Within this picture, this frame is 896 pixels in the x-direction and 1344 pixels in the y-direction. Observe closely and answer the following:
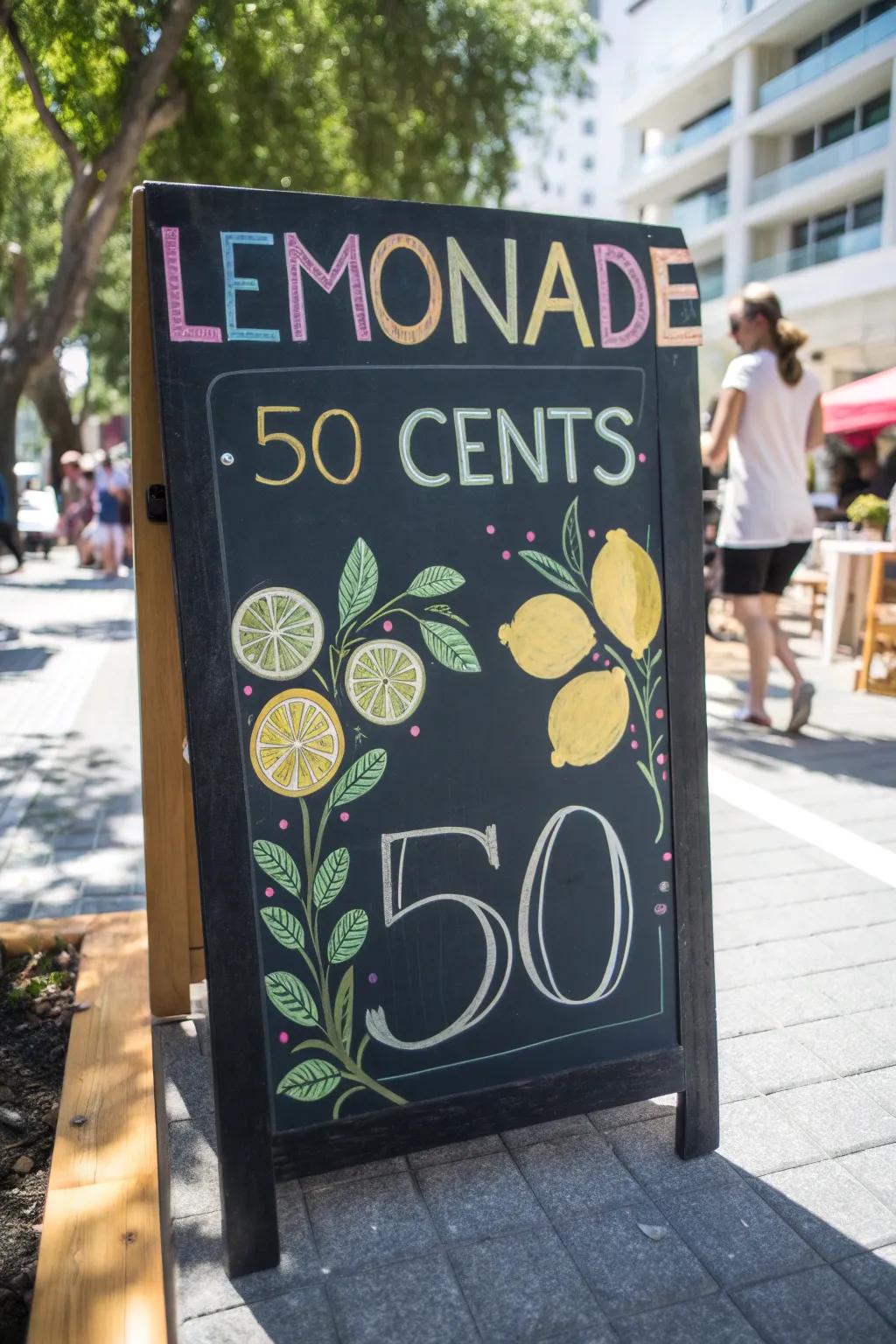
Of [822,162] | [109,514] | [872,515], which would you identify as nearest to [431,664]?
[872,515]

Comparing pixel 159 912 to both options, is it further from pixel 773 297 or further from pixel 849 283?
pixel 849 283

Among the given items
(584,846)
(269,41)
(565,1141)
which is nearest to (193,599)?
(584,846)

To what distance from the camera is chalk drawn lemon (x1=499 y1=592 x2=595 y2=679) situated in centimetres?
225

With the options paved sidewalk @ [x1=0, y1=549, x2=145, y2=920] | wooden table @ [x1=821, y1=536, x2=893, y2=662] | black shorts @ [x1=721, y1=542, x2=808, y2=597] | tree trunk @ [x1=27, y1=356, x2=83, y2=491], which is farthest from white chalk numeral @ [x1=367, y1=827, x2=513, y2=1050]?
tree trunk @ [x1=27, y1=356, x2=83, y2=491]

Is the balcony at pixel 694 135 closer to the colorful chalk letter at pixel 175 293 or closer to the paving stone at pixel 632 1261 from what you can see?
the colorful chalk letter at pixel 175 293

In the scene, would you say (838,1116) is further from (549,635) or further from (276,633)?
(276,633)

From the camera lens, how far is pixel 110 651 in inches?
372

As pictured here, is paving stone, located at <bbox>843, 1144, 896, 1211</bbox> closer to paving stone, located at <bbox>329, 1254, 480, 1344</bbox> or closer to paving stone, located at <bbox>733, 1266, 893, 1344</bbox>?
paving stone, located at <bbox>733, 1266, 893, 1344</bbox>

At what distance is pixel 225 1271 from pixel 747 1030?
5.17 ft

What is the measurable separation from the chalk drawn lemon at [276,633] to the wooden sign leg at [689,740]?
0.77 m

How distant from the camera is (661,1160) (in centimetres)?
248

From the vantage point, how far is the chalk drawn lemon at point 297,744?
2.08 m

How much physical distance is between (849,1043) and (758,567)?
10.4 ft

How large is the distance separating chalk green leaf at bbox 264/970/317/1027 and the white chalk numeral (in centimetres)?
13
